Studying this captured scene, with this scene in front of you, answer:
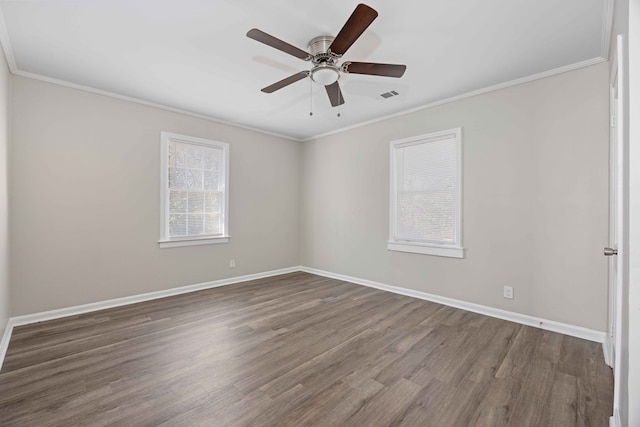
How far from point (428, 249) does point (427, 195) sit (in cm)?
74

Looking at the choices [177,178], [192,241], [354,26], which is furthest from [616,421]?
[177,178]

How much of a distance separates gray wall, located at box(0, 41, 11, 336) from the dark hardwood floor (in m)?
0.37

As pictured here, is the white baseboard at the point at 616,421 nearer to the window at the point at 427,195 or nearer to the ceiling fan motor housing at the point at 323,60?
the window at the point at 427,195

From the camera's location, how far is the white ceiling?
2.06 m

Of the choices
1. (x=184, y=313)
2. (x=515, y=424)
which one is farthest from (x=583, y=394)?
(x=184, y=313)

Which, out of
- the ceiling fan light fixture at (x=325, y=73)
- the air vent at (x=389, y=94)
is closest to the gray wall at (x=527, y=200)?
the air vent at (x=389, y=94)

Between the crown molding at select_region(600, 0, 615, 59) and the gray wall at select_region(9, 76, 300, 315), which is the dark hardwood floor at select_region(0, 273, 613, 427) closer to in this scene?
the gray wall at select_region(9, 76, 300, 315)

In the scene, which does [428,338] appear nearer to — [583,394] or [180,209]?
[583,394]

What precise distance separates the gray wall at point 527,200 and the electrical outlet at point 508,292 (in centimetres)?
5

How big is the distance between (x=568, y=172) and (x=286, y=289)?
370cm

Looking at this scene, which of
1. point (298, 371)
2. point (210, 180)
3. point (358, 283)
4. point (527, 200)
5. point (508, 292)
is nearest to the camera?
point (298, 371)

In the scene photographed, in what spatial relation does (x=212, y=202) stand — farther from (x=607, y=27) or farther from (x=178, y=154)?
(x=607, y=27)

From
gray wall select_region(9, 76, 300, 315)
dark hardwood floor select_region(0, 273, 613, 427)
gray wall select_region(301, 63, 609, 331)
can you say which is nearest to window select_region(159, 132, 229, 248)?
gray wall select_region(9, 76, 300, 315)

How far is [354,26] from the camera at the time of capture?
1.80 metres
